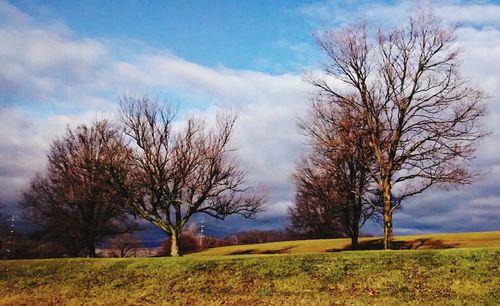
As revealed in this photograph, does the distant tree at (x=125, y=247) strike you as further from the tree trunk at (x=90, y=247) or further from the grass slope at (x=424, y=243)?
the grass slope at (x=424, y=243)

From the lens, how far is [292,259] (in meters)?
20.5

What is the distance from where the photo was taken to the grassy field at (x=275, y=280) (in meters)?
16.1

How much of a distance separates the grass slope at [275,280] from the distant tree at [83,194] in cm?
1145

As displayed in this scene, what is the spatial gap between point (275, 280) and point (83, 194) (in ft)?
83.5

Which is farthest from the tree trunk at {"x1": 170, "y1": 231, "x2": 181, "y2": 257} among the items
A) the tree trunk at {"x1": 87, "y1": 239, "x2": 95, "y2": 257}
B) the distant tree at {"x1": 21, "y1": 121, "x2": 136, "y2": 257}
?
the tree trunk at {"x1": 87, "y1": 239, "x2": 95, "y2": 257}

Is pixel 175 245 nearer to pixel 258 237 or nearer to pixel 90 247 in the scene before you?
pixel 90 247

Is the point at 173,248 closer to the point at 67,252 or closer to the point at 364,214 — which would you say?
the point at 364,214

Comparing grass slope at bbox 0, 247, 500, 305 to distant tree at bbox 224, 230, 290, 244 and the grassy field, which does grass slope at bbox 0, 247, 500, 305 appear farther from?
distant tree at bbox 224, 230, 290, 244

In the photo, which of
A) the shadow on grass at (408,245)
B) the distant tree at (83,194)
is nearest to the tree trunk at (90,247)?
the distant tree at (83,194)

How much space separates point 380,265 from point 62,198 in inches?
1293

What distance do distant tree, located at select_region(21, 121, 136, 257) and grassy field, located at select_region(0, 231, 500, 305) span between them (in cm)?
1147

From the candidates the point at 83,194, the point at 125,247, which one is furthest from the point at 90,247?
the point at 125,247

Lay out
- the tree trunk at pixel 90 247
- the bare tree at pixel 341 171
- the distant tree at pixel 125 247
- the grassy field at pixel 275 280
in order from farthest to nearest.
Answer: the distant tree at pixel 125 247 → the tree trunk at pixel 90 247 → the bare tree at pixel 341 171 → the grassy field at pixel 275 280

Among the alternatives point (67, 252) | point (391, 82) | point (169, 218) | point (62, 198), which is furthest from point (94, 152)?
point (391, 82)
